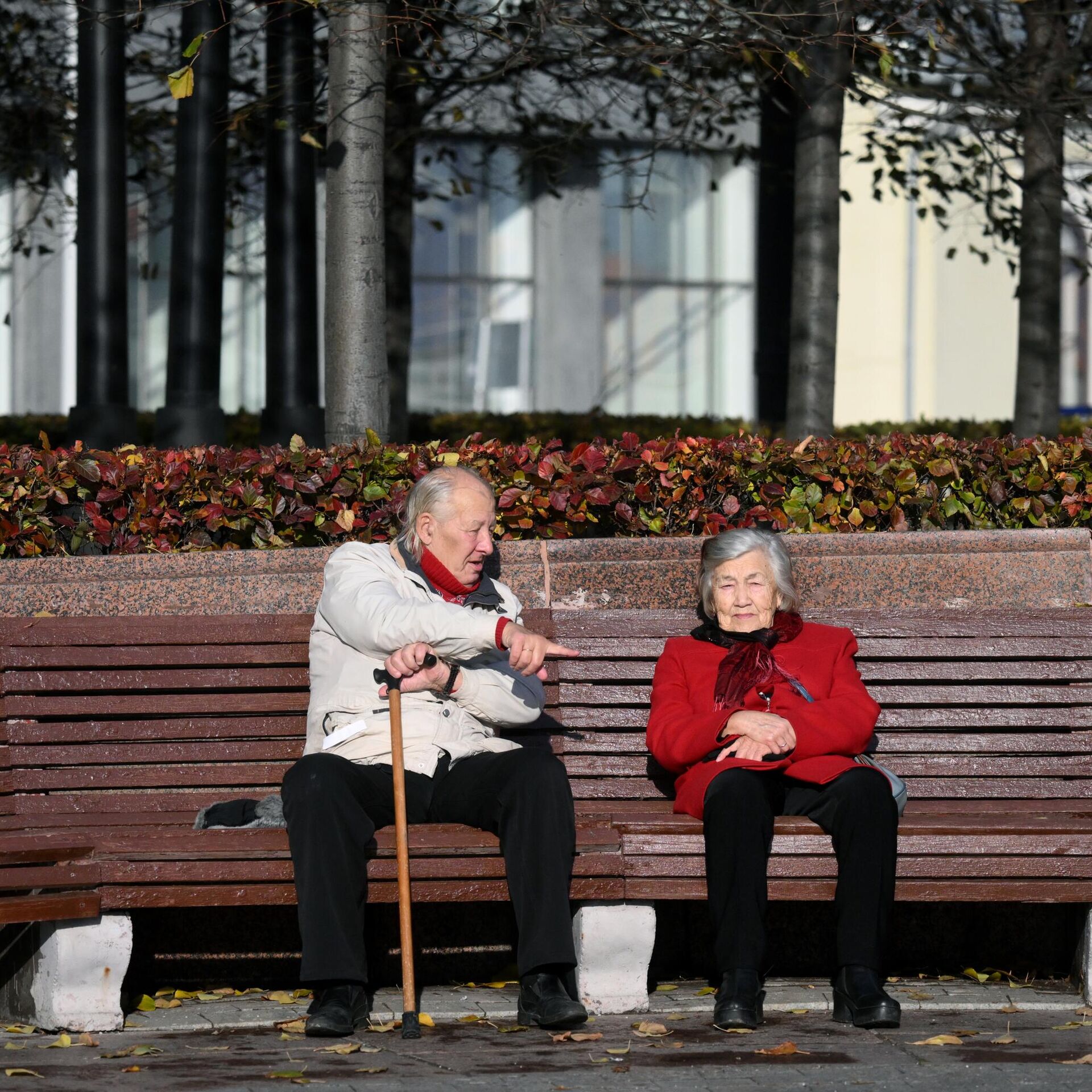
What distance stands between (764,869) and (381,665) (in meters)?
1.24

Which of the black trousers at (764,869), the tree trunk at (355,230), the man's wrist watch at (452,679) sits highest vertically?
the tree trunk at (355,230)

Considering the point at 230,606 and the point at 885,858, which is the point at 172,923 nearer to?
the point at 230,606

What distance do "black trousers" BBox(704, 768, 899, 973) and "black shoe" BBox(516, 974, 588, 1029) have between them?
417mm

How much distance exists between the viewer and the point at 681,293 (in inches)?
890

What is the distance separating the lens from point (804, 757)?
5066 millimetres

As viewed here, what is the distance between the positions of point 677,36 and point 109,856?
3410 mm

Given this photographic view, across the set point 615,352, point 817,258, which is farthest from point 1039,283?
point 615,352

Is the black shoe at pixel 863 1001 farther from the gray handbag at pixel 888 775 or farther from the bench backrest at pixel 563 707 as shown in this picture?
the bench backrest at pixel 563 707

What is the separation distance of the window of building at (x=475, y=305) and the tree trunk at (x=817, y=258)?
13.2 m

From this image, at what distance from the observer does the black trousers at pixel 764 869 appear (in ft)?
15.3

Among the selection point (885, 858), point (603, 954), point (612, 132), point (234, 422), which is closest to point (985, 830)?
point (885, 858)

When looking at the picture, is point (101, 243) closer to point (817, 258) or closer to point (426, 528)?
point (817, 258)

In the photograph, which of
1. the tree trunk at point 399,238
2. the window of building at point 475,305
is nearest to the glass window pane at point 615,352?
the window of building at point 475,305

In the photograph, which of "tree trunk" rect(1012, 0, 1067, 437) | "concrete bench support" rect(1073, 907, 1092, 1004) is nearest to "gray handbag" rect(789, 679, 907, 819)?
"concrete bench support" rect(1073, 907, 1092, 1004)
